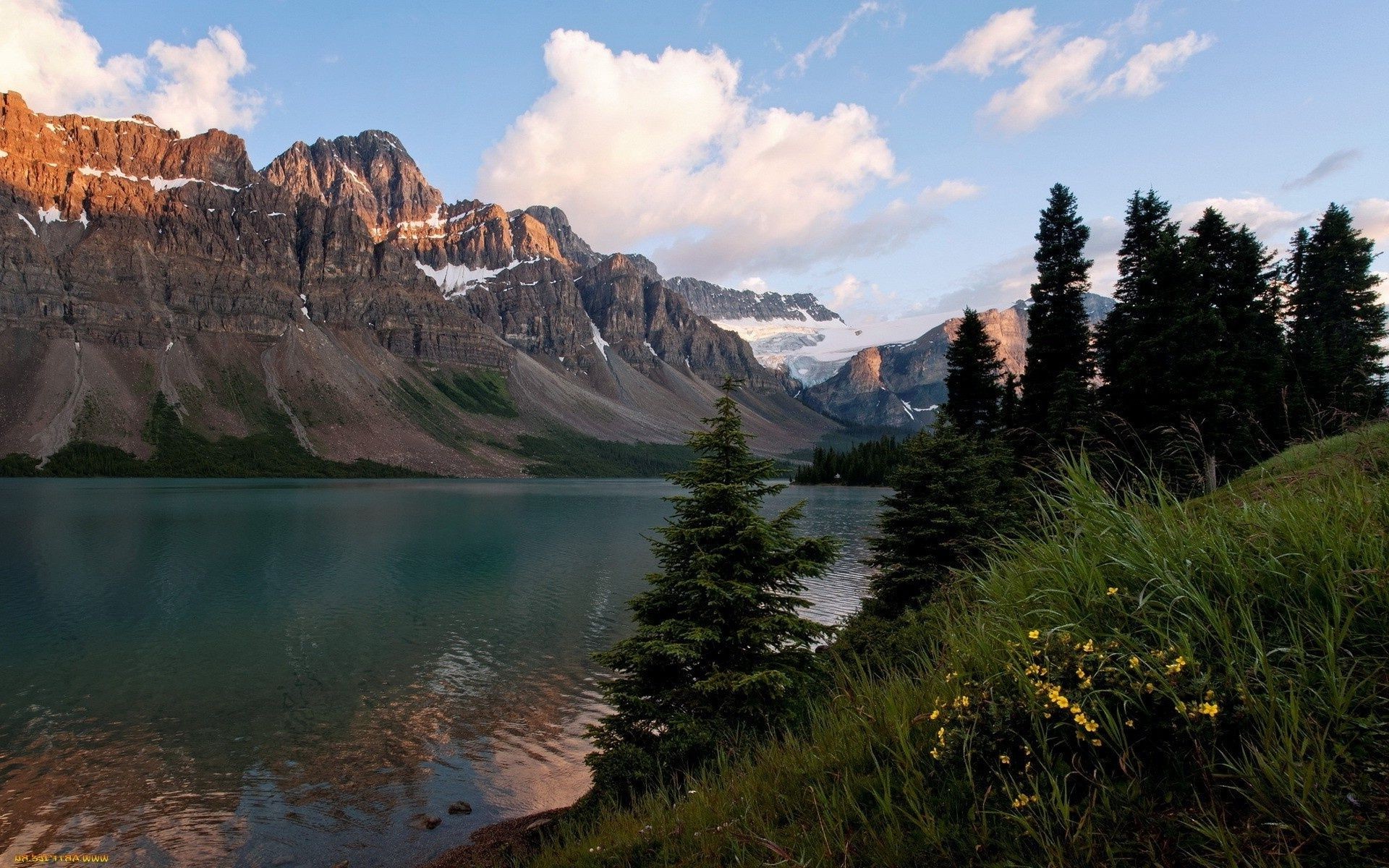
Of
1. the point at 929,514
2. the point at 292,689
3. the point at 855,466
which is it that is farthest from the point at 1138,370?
the point at 855,466

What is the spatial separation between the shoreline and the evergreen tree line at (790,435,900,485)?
375 feet

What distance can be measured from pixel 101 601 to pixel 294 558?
15.4m

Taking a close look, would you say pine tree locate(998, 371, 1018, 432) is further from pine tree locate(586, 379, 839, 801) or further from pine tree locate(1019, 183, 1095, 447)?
pine tree locate(586, 379, 839, 801)

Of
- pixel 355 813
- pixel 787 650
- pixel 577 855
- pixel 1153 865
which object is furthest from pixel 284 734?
pixel 1153 865

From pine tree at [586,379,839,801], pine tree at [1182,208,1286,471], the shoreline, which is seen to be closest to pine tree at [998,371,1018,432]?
pine tree at [1182,208,1286,471]

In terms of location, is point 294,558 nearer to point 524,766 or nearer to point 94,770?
point 94,770

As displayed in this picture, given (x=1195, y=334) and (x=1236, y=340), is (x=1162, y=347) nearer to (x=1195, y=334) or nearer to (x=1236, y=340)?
(x=1195, y=334)

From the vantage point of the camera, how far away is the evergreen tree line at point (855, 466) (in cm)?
Result: 13312

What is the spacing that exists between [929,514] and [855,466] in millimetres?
119318

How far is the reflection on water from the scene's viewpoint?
14938 millimetres

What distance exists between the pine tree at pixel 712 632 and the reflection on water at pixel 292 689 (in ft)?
17.4

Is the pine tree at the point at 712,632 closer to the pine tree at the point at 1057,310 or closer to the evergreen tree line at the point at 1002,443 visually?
the evergreen tree line at the point at 1002,443

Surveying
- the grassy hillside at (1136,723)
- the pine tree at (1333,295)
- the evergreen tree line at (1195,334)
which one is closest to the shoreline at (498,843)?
the grassy hillside at (1136,723)

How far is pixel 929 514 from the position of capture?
22609mm
